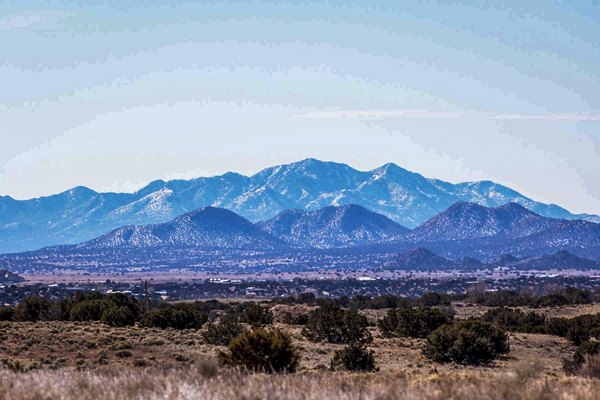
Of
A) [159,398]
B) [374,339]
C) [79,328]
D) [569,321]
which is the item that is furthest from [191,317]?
[159,398]

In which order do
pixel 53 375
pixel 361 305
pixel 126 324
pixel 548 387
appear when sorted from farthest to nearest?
pixel 361 305
pixel 126 324
pixel 53 375
pixel 548 387

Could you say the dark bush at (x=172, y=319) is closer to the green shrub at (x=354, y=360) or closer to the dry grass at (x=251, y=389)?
the green shrub at (x=354, y=360)

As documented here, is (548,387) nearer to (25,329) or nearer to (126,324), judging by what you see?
(25,329)

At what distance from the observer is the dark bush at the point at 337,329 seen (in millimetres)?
41062

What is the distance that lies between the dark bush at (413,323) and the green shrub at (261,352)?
24.4m

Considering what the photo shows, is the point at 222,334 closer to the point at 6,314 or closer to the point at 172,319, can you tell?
the point at 172,319

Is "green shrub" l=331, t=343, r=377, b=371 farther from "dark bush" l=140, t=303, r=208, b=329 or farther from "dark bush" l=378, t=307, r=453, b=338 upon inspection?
"dark bush" l=140, t=303, r=208, b=329

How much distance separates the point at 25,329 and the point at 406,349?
17.5 metres

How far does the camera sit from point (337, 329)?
4169 cm

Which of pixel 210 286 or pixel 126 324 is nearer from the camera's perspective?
pixel 126 324

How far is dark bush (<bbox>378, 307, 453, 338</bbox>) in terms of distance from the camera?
152 feet

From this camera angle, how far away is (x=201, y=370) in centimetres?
1734

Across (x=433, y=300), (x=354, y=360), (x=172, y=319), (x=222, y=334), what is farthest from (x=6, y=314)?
(x=433, y=300)

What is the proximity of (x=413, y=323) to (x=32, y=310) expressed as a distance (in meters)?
22.1
